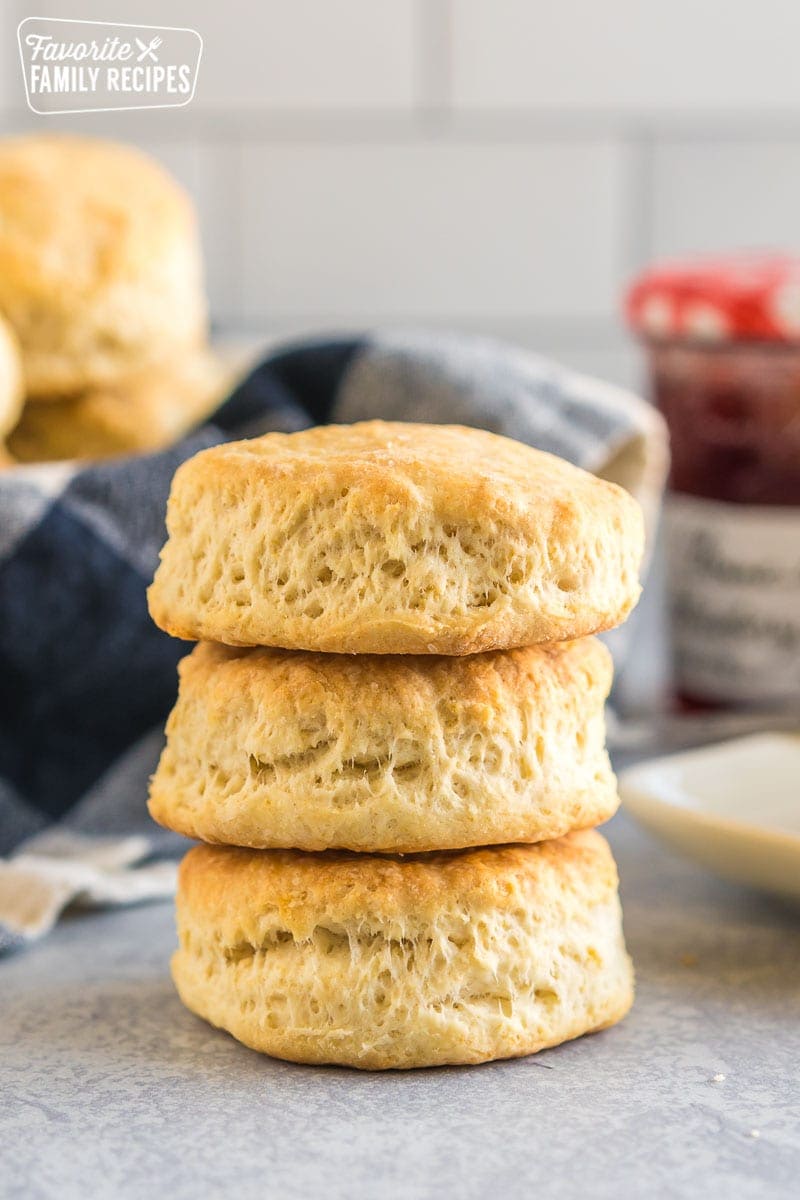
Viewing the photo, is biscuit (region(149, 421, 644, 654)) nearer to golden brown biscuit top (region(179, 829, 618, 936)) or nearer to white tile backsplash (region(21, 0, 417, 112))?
golden brown biscuit top (region(179, 829, 618, 936))

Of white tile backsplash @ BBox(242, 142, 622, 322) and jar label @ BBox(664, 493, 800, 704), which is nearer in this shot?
jar label @ BBox(664, 493, 800, 704)

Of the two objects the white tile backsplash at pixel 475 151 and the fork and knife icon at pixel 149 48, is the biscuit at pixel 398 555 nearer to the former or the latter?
the fork and knife icon at pixel 149 48

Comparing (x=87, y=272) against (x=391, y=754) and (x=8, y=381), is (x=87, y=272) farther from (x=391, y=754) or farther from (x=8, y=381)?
(x=391, y=754)

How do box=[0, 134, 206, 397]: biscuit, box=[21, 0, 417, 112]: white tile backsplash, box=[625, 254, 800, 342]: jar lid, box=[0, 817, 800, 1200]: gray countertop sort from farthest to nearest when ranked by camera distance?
box=[21, 0, 417, 112]: white tile backsplash < box=[625, 254, 800, 342]: jar lid < box=[0, 134, 206, 397]: biscuit < box=[0, 817, 800, 1200]: gray countertop

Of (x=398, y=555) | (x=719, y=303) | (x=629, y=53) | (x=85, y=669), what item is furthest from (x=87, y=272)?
(x=629, y=53)

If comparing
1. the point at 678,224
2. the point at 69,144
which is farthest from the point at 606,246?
the point at 69,144

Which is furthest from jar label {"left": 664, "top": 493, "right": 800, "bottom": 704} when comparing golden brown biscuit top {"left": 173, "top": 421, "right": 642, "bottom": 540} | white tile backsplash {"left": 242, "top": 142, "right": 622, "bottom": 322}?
white tile backsplash {"left": 242, "top": 142, "right": 622, "bottom": 322}

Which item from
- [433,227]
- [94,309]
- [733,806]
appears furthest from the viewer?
[433,227]
